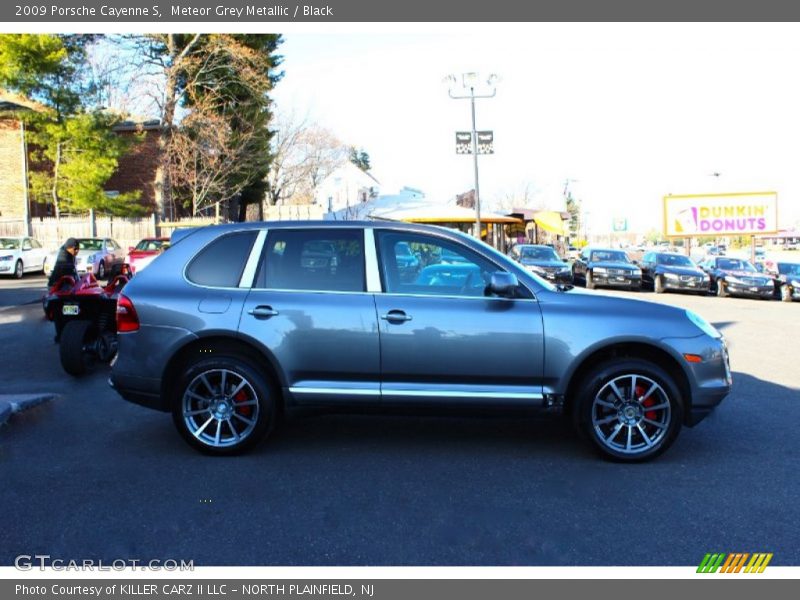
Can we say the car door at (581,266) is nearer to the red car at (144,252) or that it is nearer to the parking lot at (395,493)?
the red car at (144,252)

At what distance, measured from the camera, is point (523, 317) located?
515 cm

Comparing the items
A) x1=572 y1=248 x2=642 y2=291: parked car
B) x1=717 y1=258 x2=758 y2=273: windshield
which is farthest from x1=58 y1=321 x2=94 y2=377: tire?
x1=717 y1=258 x2=758 y2=273: windshield

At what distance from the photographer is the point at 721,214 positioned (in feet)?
113

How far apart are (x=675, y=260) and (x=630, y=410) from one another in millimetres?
22681

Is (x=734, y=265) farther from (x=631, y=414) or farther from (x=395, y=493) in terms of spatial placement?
(x=395, y=493)

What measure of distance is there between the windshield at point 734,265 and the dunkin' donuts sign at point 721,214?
879 centimetres

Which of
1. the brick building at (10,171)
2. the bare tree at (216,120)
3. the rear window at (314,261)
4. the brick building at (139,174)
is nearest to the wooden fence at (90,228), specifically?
the brick building at (10,171)

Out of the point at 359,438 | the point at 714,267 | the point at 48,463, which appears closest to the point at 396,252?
the point at 359,438

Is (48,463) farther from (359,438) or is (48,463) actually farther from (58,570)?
(359,438)

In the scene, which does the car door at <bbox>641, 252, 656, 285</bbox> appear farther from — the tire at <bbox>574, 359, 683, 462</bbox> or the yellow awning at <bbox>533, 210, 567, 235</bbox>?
the tire at <bbox>574, 359, 683, 462</bbox>

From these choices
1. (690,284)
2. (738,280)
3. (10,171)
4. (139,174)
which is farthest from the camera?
(139,174)

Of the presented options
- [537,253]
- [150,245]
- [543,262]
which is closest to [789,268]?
[537,253]

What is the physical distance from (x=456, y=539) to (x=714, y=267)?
25.1 meters

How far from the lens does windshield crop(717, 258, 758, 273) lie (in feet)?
83.5
